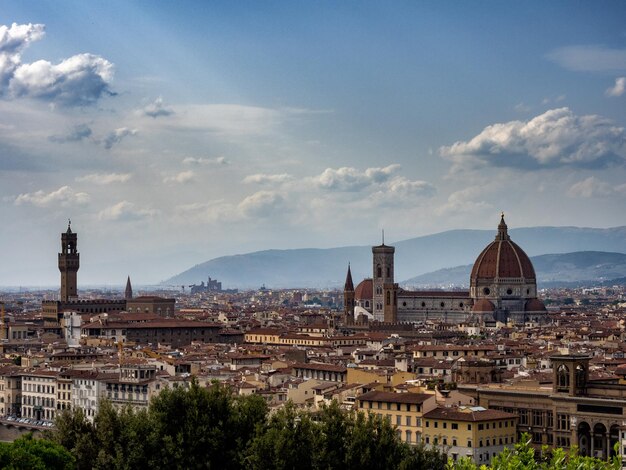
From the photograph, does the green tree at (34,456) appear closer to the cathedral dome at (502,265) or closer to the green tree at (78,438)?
the green tree at (78,438)

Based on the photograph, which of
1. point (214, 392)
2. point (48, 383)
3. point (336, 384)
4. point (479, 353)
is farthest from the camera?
point (479, 353)

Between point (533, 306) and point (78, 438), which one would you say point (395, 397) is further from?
point (533, 306)

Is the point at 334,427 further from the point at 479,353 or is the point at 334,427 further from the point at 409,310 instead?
the point at 409,310

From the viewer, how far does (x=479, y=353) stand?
84.9 meters

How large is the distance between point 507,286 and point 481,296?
9.69 feet

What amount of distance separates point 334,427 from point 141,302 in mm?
108863

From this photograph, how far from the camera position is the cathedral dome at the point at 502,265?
153375 mm

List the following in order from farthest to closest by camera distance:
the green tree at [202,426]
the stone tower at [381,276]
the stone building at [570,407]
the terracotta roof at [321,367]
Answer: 1. the stone tower at [381,276]
2. the terracotta roof at [321,367]
3. the stone building at [570,407]
4. the green tree at [202,426]

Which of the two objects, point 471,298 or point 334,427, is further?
point 471,298

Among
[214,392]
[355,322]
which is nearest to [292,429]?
[214,392]

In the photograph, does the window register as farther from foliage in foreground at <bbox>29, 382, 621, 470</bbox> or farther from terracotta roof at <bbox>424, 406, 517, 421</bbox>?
foliage in foreground at <bbox>29, 382, 621, 470</bbox>

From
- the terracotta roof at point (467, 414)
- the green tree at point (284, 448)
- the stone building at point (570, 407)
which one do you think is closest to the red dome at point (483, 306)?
the stone building at point (570, 407)

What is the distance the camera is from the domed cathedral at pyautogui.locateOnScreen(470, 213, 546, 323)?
152 meters

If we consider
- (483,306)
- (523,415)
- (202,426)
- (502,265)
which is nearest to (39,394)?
(523,415)
